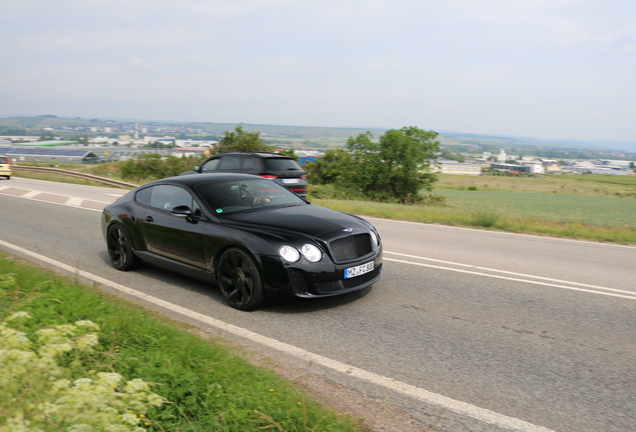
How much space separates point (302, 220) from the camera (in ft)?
20.4

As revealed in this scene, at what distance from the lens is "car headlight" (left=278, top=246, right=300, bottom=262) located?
555 cm

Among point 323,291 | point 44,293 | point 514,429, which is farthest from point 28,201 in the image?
point 514,429

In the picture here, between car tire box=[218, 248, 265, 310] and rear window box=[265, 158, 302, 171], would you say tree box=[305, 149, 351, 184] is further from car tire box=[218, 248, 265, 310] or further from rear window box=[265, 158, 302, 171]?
car tire box=[218, 248, 265, 310]

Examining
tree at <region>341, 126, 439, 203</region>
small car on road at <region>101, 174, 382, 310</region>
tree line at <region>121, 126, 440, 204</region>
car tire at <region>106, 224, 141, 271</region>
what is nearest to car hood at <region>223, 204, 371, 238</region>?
small car on road at <region>101, 174, 382, 310</region>

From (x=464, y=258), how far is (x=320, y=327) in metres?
4.30

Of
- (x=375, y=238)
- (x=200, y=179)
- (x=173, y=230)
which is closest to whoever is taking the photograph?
(x=375, y=238)

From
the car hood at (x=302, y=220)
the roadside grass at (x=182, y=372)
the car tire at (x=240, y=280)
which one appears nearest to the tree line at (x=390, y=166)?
the car hood at (x=302, y=220)

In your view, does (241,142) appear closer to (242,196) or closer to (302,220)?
(242,196)

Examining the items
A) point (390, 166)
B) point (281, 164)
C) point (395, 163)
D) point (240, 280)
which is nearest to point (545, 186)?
point (395, 163)

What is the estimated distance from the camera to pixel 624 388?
399cm

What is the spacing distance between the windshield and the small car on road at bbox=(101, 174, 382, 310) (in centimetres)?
1

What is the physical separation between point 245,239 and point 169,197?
1891 millimetres

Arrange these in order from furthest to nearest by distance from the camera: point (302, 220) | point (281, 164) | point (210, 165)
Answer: point (210, 165)
point (281, 164)
point (302, 220)

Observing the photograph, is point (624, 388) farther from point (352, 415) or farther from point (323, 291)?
point (323, 291)
